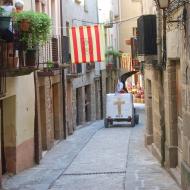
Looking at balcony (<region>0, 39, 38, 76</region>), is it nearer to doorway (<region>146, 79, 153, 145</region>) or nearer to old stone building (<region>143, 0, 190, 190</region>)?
old stone building (<region>143, 0, 190, 190</region>)

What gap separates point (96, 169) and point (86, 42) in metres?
5.90

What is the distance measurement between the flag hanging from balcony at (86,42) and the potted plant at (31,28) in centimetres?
641

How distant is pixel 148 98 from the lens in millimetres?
19984

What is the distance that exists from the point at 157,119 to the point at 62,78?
662cm

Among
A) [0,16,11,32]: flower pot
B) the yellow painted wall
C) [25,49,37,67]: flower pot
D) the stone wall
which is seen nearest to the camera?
[0,16,11,32]: flower pot

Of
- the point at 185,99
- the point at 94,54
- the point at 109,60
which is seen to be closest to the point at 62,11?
the point at 94,54

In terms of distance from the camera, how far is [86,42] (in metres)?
19.7

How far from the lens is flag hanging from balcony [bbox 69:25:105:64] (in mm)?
19609

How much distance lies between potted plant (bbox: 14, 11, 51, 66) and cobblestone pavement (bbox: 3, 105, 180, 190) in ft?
9.37

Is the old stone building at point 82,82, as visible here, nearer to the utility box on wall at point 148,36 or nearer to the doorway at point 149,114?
the doorway at point 149,114

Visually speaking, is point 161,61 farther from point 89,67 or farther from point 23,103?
point 89,67

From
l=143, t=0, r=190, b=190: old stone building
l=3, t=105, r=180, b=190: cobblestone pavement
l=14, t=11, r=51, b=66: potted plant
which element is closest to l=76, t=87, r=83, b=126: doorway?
l=3, t=105, r=180, b=190: cobblestone pavement

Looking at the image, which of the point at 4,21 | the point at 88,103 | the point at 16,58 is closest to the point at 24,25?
the point at 16,58

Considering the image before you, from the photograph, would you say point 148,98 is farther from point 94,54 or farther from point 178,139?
point 178,139
